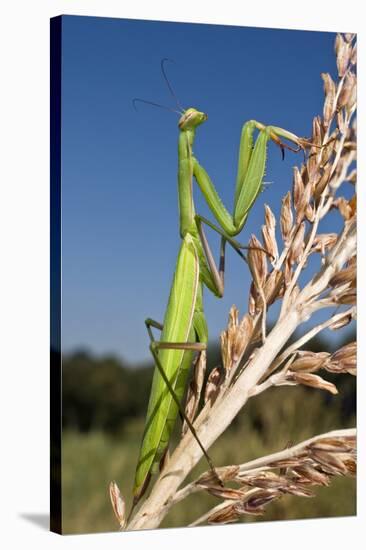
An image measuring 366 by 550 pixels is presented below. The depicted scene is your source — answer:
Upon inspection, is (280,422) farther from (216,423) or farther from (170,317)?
(170,317)

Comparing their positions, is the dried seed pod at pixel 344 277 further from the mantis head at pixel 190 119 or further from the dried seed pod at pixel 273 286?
the mantis head at pixel 190 119

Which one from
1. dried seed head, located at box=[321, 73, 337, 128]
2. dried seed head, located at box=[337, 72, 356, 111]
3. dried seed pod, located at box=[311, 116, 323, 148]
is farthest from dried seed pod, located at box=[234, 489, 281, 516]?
dried seed head, located at box=[337, 72, 356, 111]

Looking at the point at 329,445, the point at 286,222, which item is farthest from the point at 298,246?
the point at 329,445

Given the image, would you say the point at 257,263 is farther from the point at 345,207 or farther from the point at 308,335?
the point at 345,207

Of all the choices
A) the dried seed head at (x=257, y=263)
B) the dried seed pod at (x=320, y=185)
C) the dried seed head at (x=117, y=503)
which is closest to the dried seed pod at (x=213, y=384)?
the dried seed head at (x=257, y=263)

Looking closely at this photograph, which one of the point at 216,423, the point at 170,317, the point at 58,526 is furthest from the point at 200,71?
the point at 58,526

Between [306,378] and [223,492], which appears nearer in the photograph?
[223,492]
